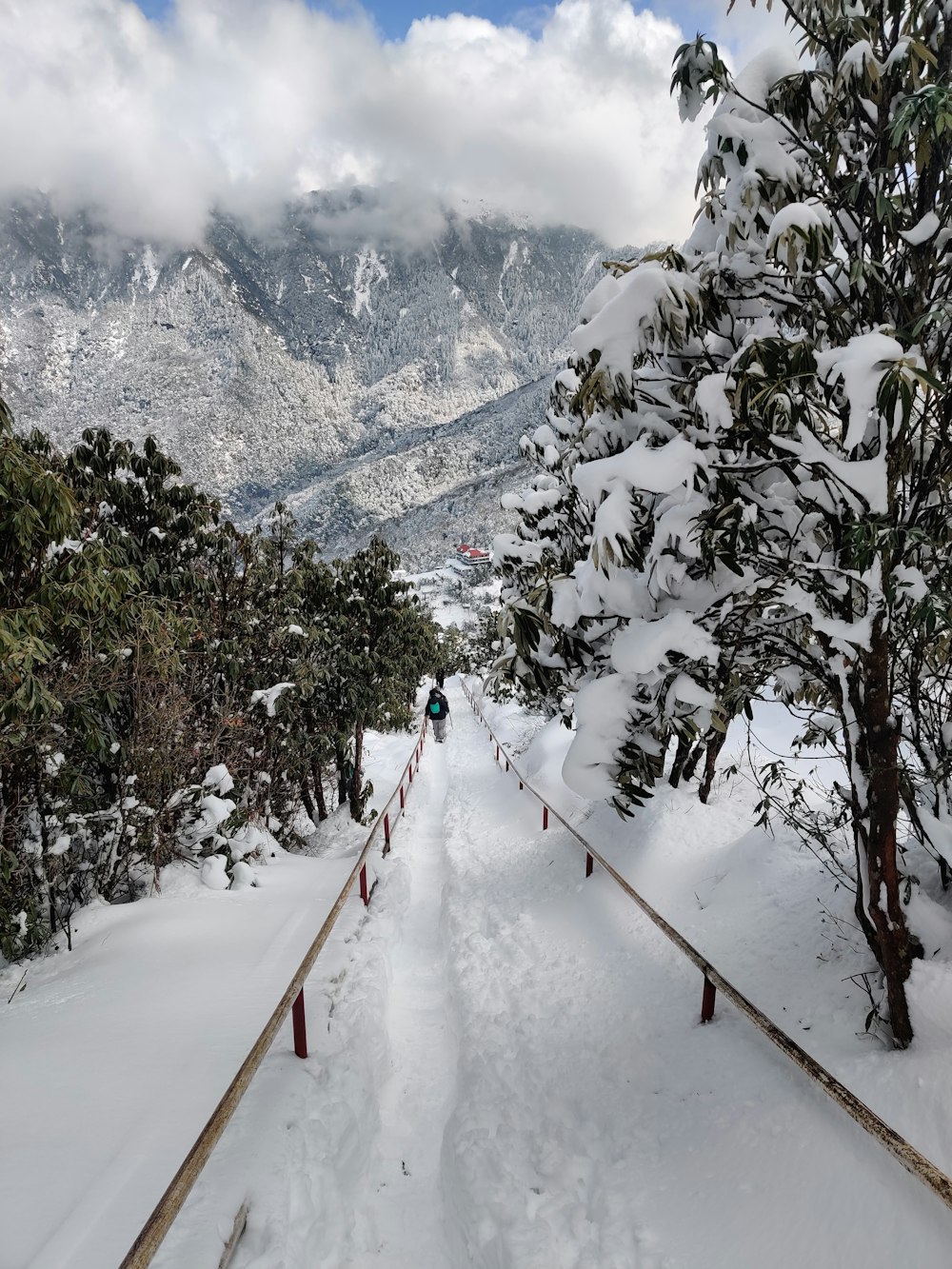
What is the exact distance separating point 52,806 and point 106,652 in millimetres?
1707

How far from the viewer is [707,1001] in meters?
4.41

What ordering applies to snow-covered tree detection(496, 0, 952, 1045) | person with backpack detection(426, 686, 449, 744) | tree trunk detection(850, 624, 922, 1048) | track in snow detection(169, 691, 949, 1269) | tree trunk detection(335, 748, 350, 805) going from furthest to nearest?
person with backpack detection(426, 686, 449, 744), tree trunk detection(335, 748, 350, 805), tree trunk detection(850, 624, 922, 1048), track in snow detection(169, 691, 949, 1269), snow-covered tree detection(496, 0, 952, 1045)

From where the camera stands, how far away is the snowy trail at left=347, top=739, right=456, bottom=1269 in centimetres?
330

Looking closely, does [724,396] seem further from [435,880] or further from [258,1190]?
[435,880]

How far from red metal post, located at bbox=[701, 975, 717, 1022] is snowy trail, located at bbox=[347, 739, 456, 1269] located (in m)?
1.88

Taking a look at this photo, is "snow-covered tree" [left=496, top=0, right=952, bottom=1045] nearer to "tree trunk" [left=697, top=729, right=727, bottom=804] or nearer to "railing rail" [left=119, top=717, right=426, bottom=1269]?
"railing rail" [left=119, top=717, right=426, bottom=1269]

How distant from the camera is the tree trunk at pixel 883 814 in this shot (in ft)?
10.8

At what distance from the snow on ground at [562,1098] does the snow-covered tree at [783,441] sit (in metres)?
0.87

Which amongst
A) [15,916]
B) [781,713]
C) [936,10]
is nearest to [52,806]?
[15,916]

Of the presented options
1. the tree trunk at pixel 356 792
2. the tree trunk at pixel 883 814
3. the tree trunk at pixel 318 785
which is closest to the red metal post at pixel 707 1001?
the tree trunk at pixel 883 814

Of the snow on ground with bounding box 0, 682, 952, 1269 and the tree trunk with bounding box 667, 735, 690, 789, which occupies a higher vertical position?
the tree trunk with bounding box 667, 735, 690, 789

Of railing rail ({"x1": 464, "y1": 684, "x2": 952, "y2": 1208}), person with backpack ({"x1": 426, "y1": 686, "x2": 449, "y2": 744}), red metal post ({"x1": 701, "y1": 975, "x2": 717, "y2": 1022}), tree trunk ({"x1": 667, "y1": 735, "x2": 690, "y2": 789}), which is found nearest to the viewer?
railing rail ({"x1": 464, "y1": 684, "x2": 952, "y2": 1208})

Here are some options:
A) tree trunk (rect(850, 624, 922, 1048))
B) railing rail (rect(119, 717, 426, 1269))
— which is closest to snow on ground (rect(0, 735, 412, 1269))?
railing rail (rect(119, 717, 426, 1269))

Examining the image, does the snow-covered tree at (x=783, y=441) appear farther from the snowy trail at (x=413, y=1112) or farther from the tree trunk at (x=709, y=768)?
the tree trunk at (x=709, y=768)
